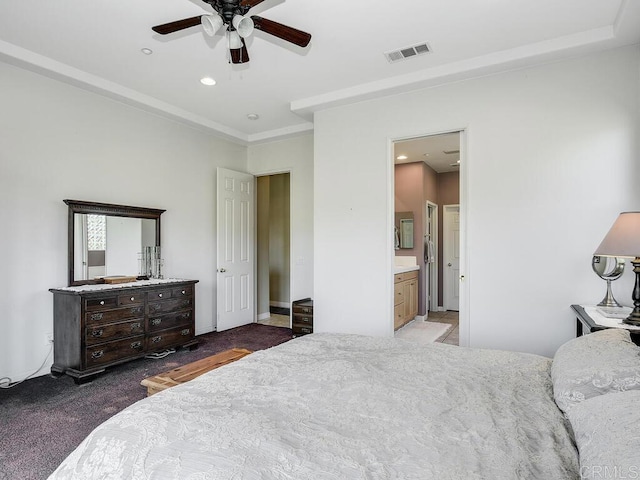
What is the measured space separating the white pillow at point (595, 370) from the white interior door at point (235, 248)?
14.4 ft

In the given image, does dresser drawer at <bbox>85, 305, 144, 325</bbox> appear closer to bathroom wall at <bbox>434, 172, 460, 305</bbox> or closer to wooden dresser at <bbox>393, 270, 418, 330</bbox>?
wooden dresser at <bbox>393, 270, 418, 330</bbox>

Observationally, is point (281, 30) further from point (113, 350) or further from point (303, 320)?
point (303, 320)

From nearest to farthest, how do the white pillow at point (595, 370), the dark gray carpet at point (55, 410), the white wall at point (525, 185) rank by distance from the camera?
the white pillow at point (595, 370) < the dark gray carpet at point (55, 410) < the white wall at point (525, 185)

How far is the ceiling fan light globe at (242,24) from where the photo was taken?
208 centimetres

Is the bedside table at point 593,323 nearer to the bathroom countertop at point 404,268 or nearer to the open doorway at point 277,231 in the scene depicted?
the bathroom countertop at point 404,268

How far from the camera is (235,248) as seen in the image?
5.51 meters

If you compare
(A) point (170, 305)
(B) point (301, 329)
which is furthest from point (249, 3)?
(B) point (301, 329)

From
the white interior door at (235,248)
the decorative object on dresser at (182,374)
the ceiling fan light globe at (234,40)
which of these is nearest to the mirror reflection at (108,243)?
the white interior door at (235,248)

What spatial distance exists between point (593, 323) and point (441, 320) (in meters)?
3.87

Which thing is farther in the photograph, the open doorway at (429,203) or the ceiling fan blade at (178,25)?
the open doorway at (429,203)

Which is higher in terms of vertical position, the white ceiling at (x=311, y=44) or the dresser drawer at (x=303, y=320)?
the white ceiling at (x=311, y=44)

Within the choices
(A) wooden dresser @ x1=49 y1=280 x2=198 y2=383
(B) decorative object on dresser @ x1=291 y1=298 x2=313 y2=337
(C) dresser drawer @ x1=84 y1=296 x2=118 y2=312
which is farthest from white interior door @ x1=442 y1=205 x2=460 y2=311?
(C) dresser drawer @ x1=84 y1=296 x2=118 y2=312

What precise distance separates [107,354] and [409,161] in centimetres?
504

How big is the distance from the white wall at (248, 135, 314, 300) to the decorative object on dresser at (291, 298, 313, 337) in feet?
2.00
